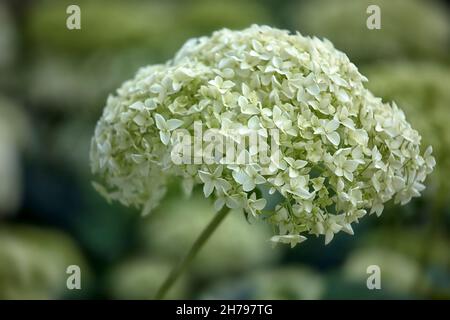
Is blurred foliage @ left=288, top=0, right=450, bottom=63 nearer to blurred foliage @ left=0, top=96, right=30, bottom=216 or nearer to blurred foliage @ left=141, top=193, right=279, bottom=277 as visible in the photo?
blurred foliage @ left=141, top=193, right=279, bottom=277

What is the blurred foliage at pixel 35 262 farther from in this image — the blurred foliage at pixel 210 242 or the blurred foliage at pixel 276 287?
the blurred foliage at pixel 276 287

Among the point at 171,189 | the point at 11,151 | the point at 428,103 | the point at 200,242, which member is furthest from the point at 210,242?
the point at 200,242

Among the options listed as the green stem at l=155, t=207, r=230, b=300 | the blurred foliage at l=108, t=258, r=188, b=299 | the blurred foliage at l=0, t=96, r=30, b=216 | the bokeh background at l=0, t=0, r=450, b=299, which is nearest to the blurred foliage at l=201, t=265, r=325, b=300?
the bokeh background at l=0, t=0, r=450, b=299

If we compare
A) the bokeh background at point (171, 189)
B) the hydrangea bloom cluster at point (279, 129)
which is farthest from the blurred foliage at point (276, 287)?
the hydrangea bloom cluster at point (279, 129)

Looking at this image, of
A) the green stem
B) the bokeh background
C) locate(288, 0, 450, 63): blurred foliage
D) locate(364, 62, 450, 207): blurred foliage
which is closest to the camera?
the green stem

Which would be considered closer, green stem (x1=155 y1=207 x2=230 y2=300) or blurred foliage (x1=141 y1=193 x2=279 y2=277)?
green stem (x1=155 y1=207 x2=230 y2=300)

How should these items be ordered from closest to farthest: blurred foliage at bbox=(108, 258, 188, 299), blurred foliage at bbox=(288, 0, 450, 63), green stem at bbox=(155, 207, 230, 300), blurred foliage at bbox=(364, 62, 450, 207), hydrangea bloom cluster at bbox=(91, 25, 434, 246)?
hydrangea bloom cluster at bbox=(91, 25, 434, 246)
green stem at bbox=(155, 207, 230, 300)
blurred foliage at bbox=(364, 62, 450, 207)
blurred foliage at bbox=(108, 258, 188, 299)
blurred foliage at bbox=(288, 0, 450, 63)
